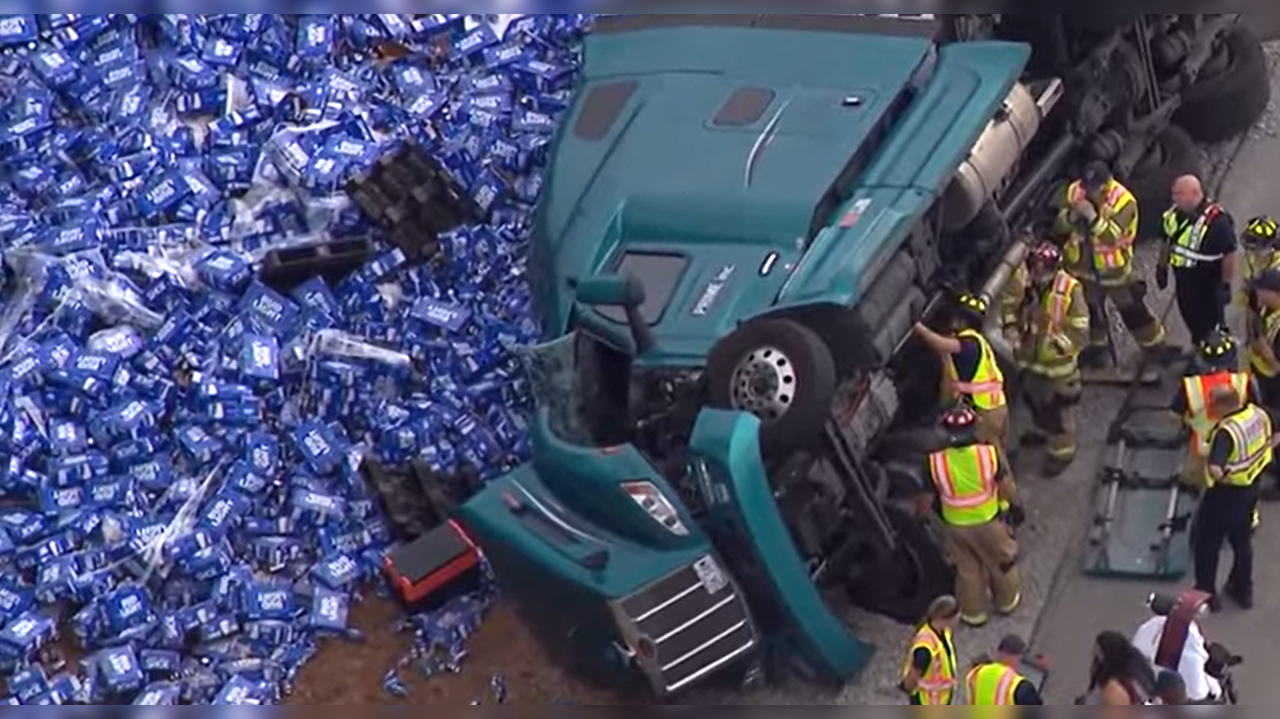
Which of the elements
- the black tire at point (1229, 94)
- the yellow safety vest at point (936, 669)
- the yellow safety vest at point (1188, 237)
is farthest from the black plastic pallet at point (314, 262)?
the black tire at point (1229, 94)

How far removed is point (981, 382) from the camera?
34.4ft

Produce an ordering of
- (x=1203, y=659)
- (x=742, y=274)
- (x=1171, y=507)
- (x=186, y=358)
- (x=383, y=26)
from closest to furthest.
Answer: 1. (x=1203, y=659)
2. (x=742, y=274)
3. (x=1171, y=507)
4. (x=186, y=358)
5. (x=383, y=26)

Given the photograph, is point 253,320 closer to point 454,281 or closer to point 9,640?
point 454,281

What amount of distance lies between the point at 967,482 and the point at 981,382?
1.78 feet

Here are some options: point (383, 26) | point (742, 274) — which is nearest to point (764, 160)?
point (742, 274)

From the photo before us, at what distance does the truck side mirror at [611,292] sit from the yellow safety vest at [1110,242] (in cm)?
275

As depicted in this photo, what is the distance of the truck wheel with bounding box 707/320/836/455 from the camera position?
31.3ft

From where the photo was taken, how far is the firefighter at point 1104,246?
11711 millimetres

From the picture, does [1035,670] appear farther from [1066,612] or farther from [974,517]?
[1066,612]

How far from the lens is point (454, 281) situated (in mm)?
12188

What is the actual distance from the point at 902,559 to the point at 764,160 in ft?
5.81

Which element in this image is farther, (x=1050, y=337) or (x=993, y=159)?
(x=1050, y=337)

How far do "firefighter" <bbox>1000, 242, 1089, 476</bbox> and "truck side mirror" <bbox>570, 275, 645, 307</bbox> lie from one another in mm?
2218

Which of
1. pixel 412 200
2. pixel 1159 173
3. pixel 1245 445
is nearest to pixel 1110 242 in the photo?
pixel 1159 173
